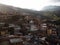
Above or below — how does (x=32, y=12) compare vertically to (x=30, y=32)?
above

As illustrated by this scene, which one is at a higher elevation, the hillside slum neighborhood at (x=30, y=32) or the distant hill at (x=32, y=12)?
the distant hill at (x=32, y=12)

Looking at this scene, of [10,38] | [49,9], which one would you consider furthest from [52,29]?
[10,38]

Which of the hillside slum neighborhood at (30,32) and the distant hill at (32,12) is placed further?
the distant hill at (32,12)

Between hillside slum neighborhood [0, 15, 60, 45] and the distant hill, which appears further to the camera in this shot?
the distant hill

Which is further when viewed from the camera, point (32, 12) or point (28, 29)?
point (32, 12)

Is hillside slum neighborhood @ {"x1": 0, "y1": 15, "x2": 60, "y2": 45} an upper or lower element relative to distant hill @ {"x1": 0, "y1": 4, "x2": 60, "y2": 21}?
lower

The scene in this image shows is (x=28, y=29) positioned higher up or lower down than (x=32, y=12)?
lower down

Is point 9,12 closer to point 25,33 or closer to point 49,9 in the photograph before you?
point 25,33

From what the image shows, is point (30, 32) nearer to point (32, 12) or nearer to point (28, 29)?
point (28, 29)

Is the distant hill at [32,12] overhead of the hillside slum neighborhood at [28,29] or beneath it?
overhead

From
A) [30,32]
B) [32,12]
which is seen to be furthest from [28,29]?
[32,12]

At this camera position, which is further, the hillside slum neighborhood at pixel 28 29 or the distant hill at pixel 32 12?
the distant hill at pixel 32 12
